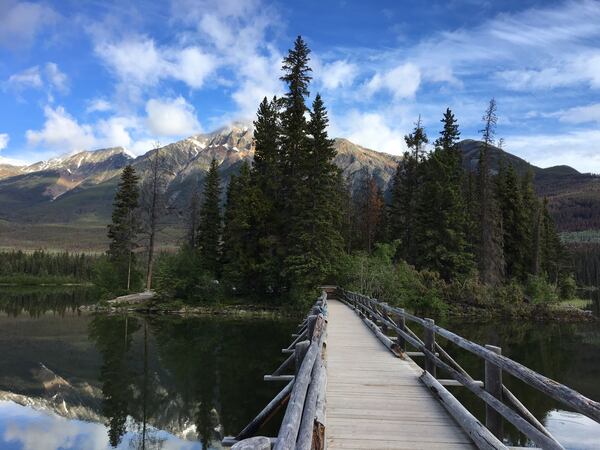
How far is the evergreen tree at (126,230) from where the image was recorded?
46.4 metres

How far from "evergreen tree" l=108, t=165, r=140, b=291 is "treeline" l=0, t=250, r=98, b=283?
8189 centimetres

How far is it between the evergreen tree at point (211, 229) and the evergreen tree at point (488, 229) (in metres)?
24.7

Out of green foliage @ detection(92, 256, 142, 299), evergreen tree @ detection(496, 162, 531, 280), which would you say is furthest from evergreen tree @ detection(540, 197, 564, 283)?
green foliage @ detection(92, 256, 142, 299)

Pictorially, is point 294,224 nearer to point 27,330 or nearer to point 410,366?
point 27,330

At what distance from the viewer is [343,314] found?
22.6 metres

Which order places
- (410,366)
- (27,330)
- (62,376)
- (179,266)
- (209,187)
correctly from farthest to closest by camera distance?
(209,187) < (179,266) < (27,330) < (62,376) < (410,366)

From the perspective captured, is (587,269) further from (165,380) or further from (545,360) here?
(165,380)

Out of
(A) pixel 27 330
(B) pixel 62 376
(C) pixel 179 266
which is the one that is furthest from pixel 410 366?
(C) pixel 179 266

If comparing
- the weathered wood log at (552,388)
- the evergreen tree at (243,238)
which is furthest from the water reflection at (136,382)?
the evergreen tree at (243,238)

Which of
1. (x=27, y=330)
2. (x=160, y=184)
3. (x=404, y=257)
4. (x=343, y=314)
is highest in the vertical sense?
(x=160, y=184)

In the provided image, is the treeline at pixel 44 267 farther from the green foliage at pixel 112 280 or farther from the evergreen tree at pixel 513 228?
the evergreen tree at pixel 513 228

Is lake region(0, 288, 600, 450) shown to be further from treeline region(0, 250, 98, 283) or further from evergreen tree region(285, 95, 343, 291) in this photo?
treeline region(0, 250, 98, 283)

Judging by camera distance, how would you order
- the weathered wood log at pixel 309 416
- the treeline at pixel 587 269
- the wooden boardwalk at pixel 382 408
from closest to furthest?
the weathered wood log at pixel 309 416
the wooden boardwalk at pixel 382 408
the treeline at pixel 587 269

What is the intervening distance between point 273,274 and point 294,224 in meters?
4.82
